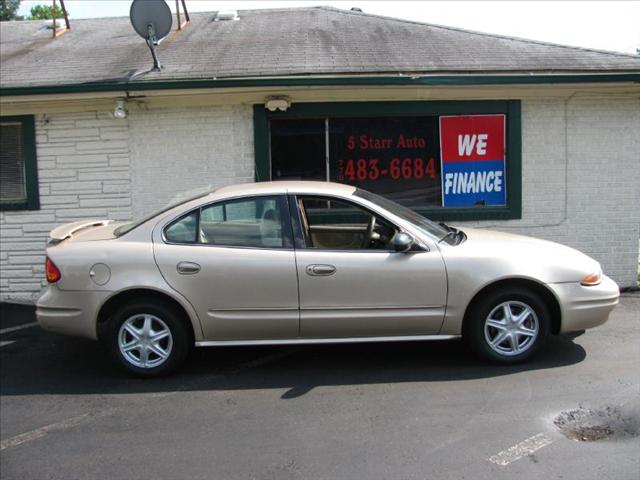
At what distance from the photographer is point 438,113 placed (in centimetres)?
802

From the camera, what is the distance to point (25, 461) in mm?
3811

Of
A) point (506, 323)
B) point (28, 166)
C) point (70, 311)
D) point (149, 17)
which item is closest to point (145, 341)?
point (70, 311)

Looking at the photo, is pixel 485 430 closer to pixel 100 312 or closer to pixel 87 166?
pixel 100 312

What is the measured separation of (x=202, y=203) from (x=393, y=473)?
275 cm

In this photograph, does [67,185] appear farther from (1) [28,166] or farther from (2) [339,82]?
(2) [339,82]

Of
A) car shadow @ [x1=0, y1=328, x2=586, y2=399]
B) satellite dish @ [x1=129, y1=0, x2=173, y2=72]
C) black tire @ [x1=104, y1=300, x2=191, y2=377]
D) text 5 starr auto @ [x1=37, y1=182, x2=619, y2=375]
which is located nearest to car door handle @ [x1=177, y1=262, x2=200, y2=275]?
text 5 starr auto @ [x1=37, y1=182, x2=619, y2=375]

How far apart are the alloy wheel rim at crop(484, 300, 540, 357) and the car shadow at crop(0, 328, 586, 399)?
17cm

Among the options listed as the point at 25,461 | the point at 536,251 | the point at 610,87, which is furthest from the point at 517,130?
the point at 25,461

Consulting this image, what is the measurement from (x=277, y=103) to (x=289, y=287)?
353cm

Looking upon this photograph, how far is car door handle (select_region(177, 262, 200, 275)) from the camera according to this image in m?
4.98

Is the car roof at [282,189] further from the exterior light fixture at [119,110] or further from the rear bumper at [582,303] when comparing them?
the exterior light fixture at [119,110]

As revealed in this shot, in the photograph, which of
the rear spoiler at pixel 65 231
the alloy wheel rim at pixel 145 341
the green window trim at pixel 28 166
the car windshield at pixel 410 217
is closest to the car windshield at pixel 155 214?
the rear spoiler at pixel 65 231

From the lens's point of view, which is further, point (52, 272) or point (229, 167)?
point (229, 167)

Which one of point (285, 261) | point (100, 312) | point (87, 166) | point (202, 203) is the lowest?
point (100, 312)
